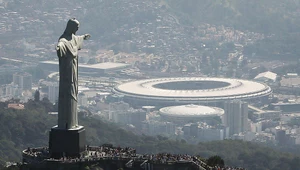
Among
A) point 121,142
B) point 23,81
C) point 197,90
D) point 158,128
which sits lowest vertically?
point 158,128

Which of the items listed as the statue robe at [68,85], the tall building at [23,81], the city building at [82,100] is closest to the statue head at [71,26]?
the statue robe at [68,85]

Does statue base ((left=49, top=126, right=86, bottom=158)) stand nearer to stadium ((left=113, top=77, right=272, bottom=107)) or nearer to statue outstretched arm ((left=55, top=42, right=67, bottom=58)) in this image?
statue outstretched arm ((left=55, top=42, right=67, bottom=58))

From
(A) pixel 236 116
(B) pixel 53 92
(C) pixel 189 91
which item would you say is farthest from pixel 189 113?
(B) pixel 53 92

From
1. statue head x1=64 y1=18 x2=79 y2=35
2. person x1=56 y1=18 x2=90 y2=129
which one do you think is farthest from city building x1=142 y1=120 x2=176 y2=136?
person x1=56 y1=18 x2=90 y2=129

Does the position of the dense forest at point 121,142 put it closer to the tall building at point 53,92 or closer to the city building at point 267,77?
the tall building at point 53,92

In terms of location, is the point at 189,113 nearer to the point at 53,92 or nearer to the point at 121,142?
the point at 53,92

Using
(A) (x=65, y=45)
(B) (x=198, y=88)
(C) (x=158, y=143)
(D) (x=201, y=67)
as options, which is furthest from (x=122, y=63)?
(A) (x=65, y=45)
